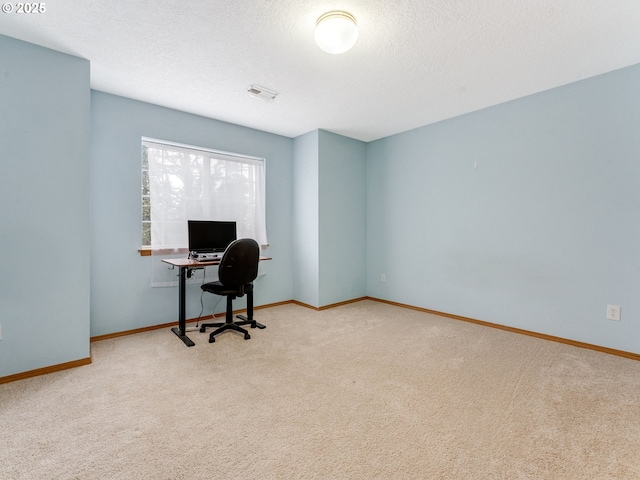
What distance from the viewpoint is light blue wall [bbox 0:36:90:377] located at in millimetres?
2189

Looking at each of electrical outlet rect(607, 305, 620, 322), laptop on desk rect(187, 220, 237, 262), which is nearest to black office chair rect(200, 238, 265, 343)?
laptop on desk rect(187, 220, 237, 262)

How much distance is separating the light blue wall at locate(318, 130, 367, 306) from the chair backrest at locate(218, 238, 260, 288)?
1.21m

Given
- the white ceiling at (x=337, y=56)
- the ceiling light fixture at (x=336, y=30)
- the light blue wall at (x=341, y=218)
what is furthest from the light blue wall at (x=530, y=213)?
the ceiling light fixture at (x=336, y=30)

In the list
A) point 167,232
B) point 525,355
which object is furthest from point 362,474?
point 167,232

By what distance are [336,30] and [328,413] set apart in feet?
7.69

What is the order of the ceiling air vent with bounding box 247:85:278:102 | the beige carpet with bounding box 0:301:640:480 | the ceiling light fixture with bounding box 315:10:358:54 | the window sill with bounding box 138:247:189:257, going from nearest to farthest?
the beige carpet with bounding box 0:301:640:480 < the ceiling light fixture with bounding box 315:10:358:54 < the ceiling air vent with bounding box 247:85:278:102 < the window sill with bounding box 138:247:189:257

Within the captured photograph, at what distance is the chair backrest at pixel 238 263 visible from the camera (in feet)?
9.77

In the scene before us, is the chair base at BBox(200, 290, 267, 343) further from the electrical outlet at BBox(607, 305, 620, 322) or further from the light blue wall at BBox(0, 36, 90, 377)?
the electrical outlet at BBox(607, 305, 620, 322)

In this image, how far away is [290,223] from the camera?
4512 millimetres

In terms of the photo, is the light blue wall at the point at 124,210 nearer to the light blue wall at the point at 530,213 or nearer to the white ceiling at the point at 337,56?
the white ceiling at the point at 337,56

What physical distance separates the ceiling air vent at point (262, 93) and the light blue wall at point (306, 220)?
44.7 inches

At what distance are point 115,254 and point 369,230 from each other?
131 inches

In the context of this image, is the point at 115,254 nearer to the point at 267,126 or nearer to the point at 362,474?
the point at 267,126

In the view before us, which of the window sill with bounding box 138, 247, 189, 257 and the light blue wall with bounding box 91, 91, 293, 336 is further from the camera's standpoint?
the window sill with bounding box 138, 247, 189, 257
